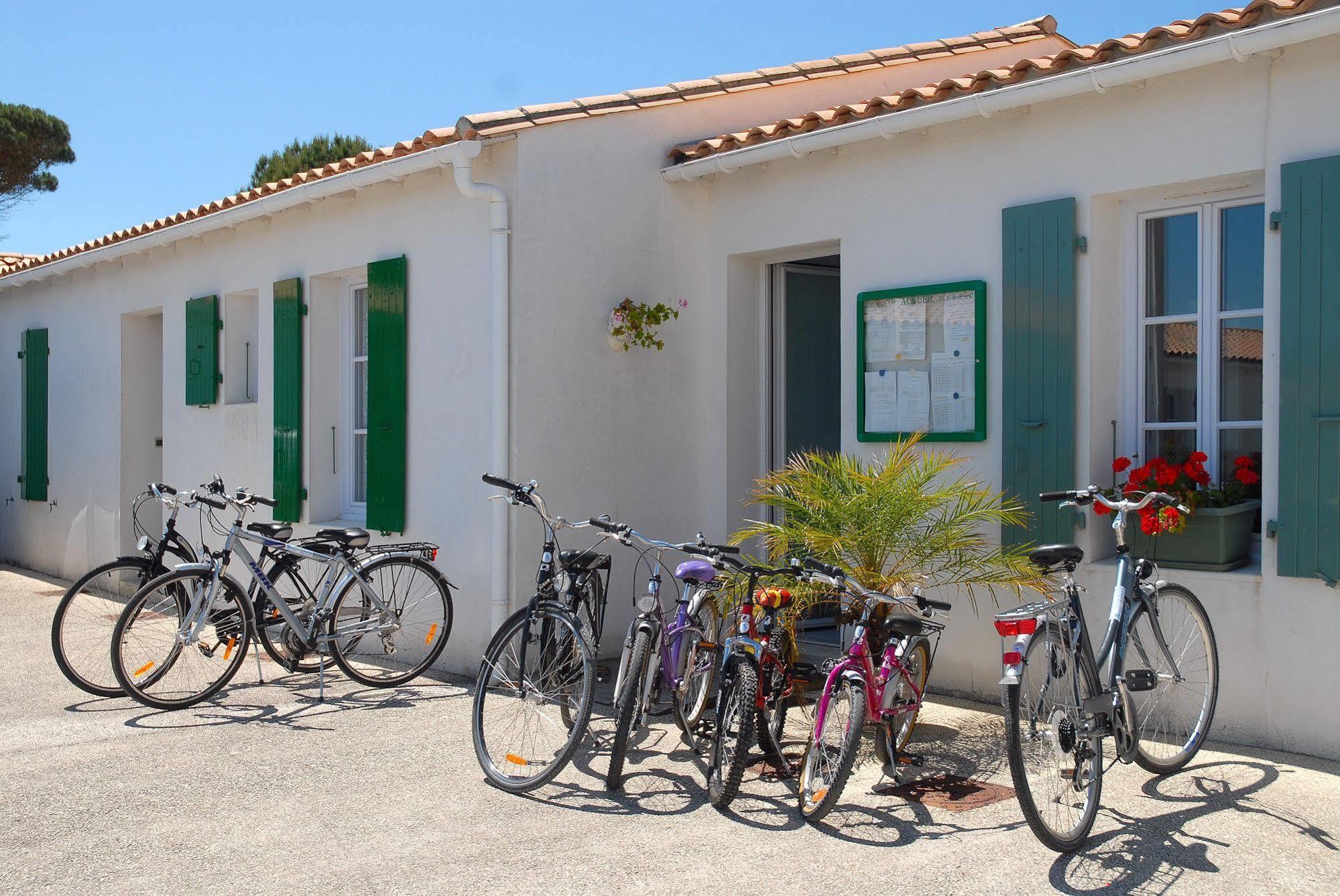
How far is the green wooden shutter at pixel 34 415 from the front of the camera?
38.2 ft

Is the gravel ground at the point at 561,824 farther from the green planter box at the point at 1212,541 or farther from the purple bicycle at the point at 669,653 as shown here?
the green planter box at the point at 1212,541

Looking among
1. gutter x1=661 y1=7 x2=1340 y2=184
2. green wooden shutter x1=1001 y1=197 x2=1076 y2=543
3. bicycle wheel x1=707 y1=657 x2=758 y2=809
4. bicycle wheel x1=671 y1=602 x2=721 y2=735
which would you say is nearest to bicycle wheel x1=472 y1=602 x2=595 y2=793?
bicycle wheel x1=671 y1=602 x2=721 y2=735

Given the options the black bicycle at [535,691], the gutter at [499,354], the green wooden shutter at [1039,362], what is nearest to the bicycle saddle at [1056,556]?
the green wooden shutter at [1039,362]

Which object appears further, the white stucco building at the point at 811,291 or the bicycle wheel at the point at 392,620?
the bicycle wheel at the point at 392,620

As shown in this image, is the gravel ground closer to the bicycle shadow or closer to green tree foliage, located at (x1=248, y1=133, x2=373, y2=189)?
the bicycle shadow

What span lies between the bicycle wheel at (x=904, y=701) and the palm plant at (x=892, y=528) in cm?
39

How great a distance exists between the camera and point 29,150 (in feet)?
69.9

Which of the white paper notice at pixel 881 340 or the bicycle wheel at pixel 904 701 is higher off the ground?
the white paper notice at pixel 881 340

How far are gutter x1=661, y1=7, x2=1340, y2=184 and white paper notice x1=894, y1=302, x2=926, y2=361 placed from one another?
865 mm

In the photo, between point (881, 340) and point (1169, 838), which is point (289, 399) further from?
point (1169, 838)

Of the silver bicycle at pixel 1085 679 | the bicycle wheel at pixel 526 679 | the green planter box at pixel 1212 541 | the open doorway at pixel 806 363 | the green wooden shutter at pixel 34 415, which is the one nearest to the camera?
the silver bicycle at pixel 1085 679

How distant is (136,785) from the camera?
4742 millimetres

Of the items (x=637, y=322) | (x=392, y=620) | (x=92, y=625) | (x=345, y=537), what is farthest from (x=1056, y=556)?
(x=92, y=625)

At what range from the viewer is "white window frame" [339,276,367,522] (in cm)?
813
